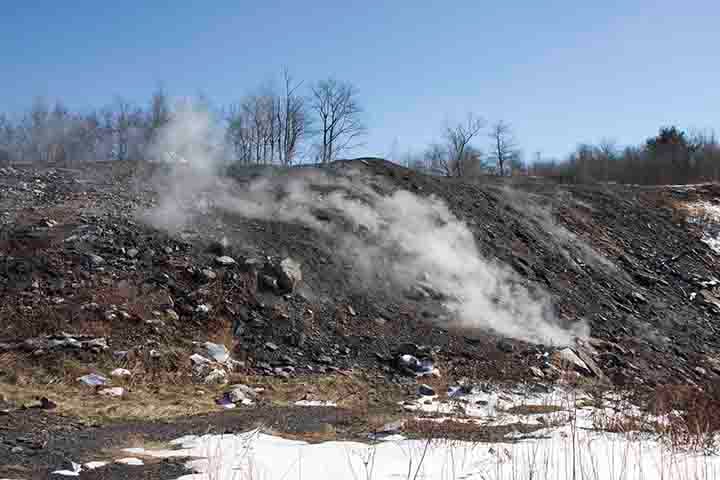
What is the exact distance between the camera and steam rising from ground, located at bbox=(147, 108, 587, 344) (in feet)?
35.3

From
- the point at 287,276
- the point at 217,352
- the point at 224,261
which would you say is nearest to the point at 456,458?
the point at 217,352

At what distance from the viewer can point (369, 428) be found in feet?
19.4

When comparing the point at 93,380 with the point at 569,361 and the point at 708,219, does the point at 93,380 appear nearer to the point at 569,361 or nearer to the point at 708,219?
the point at 569,361

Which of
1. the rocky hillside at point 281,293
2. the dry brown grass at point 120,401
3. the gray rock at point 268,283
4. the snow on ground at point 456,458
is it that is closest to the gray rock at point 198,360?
the rocky hillside at point 281,293

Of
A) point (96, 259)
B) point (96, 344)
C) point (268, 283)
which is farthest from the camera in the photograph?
point (268, 283)

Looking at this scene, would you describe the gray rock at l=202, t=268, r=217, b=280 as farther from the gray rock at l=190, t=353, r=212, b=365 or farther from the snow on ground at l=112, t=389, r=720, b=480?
the snow on ground at l=112, t=389, r=720, b=480

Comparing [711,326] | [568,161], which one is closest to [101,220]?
[711,326]

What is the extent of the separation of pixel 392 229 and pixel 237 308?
4.56 m

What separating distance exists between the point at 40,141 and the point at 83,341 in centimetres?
2545

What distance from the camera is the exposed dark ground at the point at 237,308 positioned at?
705cm

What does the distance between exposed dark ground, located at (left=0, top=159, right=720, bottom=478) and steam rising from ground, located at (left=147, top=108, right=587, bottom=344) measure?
37 centimetres

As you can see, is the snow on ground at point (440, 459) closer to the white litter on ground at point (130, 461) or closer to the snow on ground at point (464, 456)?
the snow on ground at point (464, 456)

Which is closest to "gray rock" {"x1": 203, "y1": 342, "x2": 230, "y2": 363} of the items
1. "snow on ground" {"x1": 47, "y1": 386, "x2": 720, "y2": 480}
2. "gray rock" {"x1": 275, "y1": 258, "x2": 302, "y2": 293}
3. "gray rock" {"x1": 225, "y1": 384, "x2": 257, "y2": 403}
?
"gray rock" {"x1": 225, "y1": 384, "x2": 257, "y2": 403}

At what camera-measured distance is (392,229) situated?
1252 centimetres
